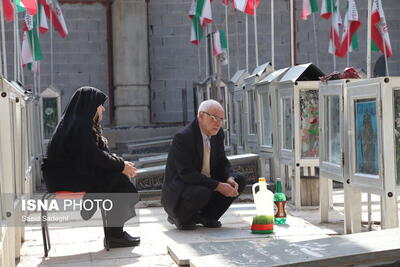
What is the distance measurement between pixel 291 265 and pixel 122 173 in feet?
8.39

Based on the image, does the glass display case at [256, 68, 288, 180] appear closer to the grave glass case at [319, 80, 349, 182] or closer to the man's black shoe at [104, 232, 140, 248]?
the grave glass case at [319, 80, 349, 182]

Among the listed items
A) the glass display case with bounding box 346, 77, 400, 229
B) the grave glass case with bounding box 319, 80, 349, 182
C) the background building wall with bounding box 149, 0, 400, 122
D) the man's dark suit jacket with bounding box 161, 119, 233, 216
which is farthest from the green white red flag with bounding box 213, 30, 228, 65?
the glass display case with bounding box 346, 77, 400, 229

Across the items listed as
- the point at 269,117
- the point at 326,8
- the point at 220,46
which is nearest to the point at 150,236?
the point at 269,117

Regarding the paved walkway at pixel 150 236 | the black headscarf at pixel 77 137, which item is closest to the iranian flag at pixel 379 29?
the paved walkway at pixel 150 236

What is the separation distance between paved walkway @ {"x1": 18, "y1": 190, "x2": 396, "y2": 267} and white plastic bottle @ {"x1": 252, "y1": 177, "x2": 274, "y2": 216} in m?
0.20

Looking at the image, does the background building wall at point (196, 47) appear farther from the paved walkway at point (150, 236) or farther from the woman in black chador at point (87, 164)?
the woman in black chador at point (87, 164)

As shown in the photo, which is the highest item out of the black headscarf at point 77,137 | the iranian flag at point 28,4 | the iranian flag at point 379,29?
the iranian flag at point 28,4

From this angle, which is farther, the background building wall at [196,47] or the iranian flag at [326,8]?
the background building wall at [196,47]

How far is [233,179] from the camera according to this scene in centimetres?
769

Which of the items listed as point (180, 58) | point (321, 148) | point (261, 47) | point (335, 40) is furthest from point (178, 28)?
point (321, 148)

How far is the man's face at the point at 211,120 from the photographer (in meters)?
7.52

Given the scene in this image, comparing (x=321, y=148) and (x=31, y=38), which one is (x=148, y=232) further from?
(x=31, y=38)

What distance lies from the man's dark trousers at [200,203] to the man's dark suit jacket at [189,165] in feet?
0.19

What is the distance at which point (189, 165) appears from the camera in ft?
25.0
